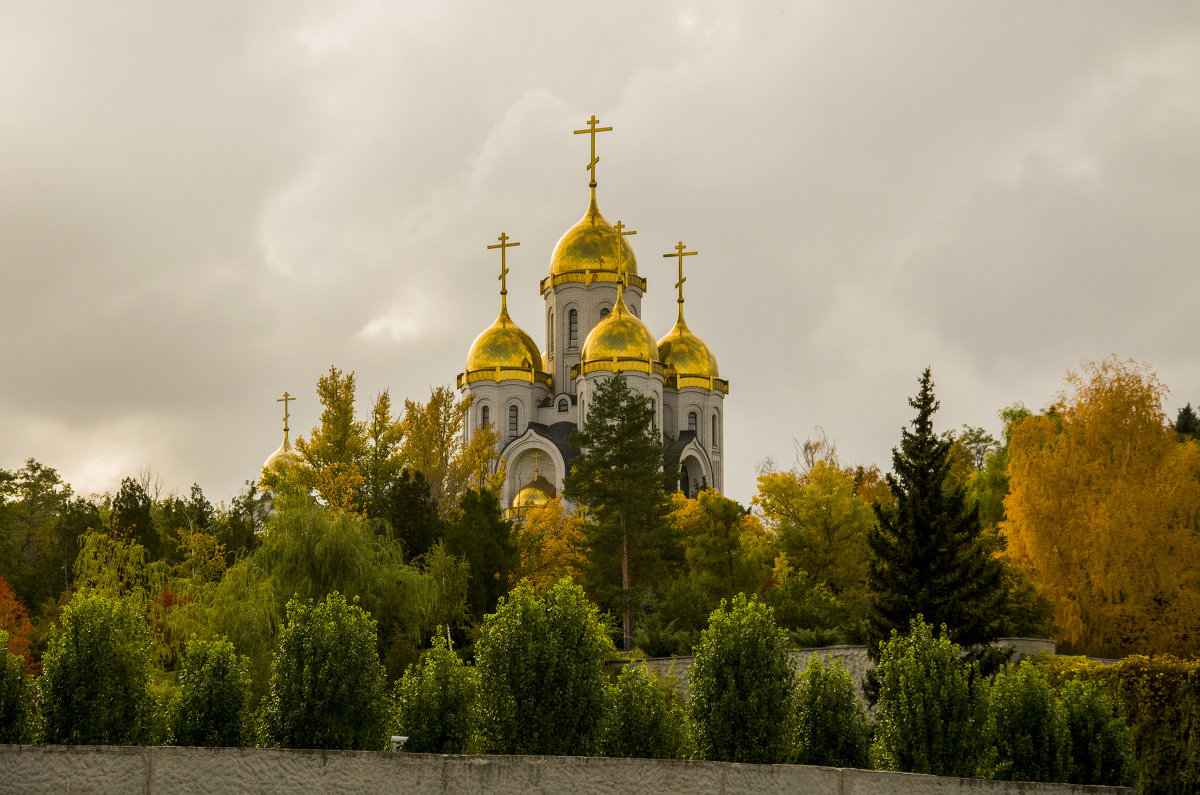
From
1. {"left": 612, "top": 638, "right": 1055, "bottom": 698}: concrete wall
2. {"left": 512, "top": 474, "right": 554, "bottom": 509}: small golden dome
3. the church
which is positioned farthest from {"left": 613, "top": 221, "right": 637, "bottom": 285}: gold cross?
{"left": 612, "top": 638, "right": 1055, "bottom": 698}: concrete wall

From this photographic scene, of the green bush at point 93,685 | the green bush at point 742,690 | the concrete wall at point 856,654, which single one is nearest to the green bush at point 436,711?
the green bush at point 742,690

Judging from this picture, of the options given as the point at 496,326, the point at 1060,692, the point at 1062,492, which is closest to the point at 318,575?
the point at 1060,692

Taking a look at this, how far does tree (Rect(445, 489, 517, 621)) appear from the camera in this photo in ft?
103

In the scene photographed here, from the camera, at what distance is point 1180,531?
100 feet

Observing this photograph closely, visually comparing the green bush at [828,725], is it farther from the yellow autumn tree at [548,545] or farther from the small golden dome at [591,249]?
the small golden dome at [591,249]

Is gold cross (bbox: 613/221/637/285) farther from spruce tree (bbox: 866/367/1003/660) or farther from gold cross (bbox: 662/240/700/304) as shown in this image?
spruce tree (bbox: 866/367/1003/660)

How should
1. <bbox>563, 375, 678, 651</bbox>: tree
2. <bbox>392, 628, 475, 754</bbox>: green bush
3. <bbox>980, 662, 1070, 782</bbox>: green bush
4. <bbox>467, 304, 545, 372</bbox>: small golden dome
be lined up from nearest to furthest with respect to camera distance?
<bbox>392, 628, 475, 754</bbox>: green bush
<bbox>980, 662, 1070, 782</bbox>: green bush
<bbox>563, 375, 678, 651</bbox>: tree
<bbox>467, 304, 545, 372</bbox>: small golden dome

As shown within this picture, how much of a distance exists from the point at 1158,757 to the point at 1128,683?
1.34 meters

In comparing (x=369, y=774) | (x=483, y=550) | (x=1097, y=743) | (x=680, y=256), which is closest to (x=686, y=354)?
(x=680, y=256)

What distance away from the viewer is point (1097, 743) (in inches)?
790

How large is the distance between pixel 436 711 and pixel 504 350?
45.8 metres

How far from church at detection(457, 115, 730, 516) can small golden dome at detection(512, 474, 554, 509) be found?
0.11m

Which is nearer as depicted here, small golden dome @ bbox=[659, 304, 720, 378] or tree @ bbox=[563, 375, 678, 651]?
tree @ bbox=[563, 375, 678, 651]

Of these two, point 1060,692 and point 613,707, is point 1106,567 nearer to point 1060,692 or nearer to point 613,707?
point 1060,692
